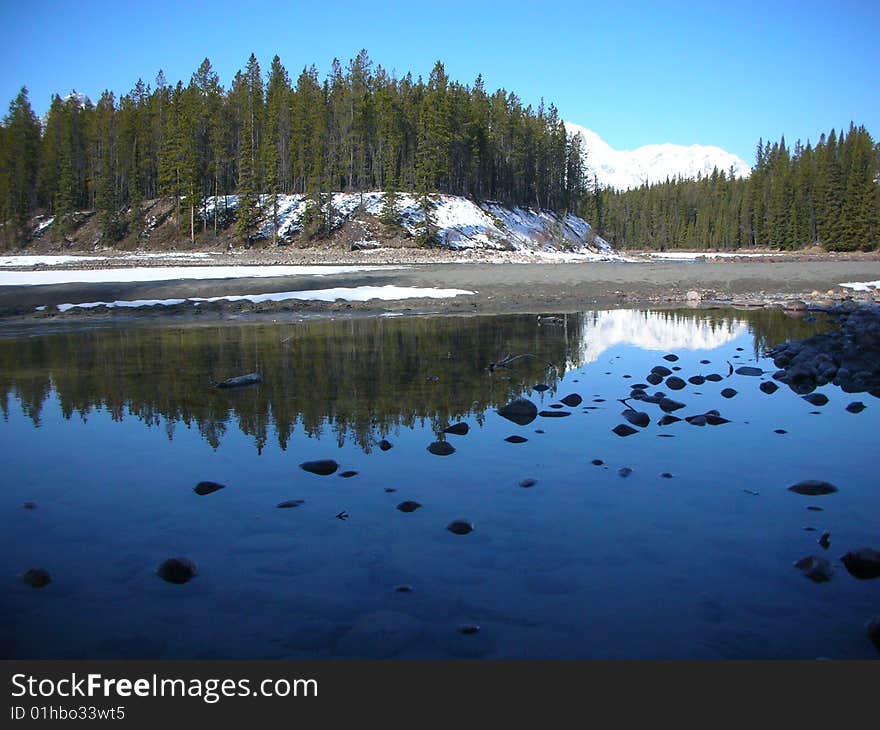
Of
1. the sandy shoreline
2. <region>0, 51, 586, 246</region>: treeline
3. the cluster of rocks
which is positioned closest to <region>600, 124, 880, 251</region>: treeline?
<region>0, 51, 586, 246</region>: treeline

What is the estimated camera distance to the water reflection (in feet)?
36.7

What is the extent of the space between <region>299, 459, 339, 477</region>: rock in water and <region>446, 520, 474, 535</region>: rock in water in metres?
2.28

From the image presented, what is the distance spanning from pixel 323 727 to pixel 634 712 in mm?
1808

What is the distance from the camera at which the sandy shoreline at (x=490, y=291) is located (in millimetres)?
29094

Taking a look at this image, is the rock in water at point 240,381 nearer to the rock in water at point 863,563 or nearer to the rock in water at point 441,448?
the rock in water at point 441,448

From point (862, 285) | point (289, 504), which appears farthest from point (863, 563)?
point (862, 285)

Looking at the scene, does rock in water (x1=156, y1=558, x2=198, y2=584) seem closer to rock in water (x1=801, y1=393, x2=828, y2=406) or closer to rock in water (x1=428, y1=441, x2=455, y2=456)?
rock in water (x1=428, y1=441, x2=455, y2=456)

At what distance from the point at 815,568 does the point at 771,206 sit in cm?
14135

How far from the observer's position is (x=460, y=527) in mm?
6418

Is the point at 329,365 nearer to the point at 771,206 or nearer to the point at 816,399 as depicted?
the point at 816,399

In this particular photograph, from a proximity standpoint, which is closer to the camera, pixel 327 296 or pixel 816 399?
pixel 816 399

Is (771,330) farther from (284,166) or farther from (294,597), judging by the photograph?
(284,166)

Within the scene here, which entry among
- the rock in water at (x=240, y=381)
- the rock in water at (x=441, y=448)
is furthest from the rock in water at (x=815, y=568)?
the rock in water at (x=240, y=381)

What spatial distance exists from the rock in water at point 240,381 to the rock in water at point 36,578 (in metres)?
8.12
